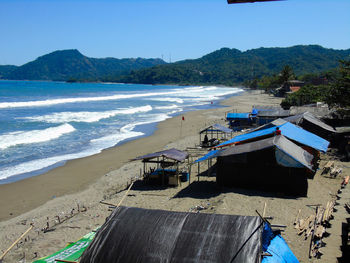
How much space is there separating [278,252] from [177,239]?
199cm

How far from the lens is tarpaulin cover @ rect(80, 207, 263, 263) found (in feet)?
16.8

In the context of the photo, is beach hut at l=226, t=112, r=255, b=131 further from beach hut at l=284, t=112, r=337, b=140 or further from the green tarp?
the green tarp

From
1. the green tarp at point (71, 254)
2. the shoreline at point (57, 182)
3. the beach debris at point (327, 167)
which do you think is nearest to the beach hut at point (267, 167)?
the beach debris at point (327, 167)

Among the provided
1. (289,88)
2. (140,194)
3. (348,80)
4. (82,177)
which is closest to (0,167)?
(82,177)

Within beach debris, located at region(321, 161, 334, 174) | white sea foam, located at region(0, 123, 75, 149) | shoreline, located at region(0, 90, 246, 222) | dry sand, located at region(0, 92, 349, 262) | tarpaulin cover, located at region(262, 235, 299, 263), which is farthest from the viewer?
white sea foam, located at region(0, 123, 75, 149)

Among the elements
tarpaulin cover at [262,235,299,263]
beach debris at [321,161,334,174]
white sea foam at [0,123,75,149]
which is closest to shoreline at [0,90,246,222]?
white sea foam at [0,123,75,149]

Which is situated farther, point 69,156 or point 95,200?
point 69,156

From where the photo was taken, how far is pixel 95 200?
540 inches

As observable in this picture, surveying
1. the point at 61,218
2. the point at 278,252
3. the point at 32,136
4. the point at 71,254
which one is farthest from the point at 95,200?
the point at 32,136

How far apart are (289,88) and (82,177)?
6353 cm

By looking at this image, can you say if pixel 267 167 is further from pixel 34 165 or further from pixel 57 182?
pixel 34 165

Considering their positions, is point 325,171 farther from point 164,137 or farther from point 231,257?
point 164,137

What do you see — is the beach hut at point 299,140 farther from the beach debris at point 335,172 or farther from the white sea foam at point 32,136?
the white sea foam at point 32,136

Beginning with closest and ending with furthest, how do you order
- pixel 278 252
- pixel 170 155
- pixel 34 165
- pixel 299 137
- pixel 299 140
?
1. pixel 278 252
2. pixel 299 140
3. pixel 170 155
4. pixel 299 137
5. pixel 34 165
